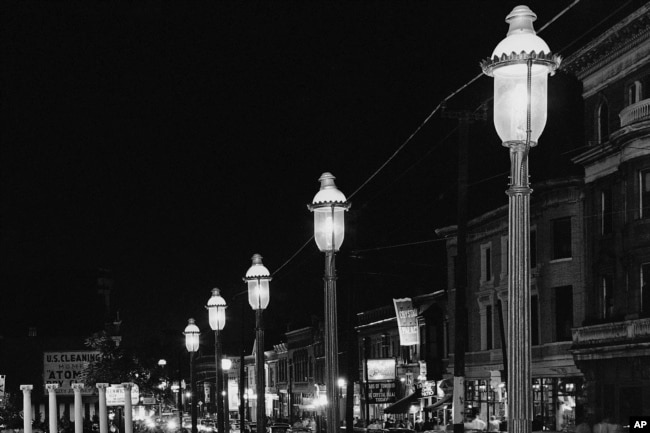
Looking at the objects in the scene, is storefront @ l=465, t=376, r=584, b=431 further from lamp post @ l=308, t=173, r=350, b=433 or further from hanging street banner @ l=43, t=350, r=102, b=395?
lamp post @ l=308, t=173, r=350, b=433

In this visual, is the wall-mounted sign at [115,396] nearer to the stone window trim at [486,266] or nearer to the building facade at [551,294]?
the building facade at [551,294]

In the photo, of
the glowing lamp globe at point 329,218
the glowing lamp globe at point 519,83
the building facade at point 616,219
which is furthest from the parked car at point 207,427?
the glowing lamp globe at point 519,83

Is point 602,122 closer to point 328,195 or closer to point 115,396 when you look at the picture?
point 115,396

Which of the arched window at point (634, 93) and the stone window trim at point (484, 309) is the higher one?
the arched window at point (634, 93)

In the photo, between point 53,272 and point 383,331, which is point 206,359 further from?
point 383,331

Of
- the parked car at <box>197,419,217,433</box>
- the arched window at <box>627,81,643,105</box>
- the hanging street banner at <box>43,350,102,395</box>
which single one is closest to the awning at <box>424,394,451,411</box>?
the parked car at <box>197,419,217,433</box>

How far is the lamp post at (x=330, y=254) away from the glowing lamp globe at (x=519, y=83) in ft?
25.7

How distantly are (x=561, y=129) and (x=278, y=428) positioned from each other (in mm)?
17775

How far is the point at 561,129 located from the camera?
49031 mm

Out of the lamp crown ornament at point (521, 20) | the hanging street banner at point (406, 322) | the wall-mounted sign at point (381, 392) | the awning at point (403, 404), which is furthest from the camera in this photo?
the hanging street banner at point (406, 322)

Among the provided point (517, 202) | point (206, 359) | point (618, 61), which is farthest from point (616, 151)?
point (206, 359)

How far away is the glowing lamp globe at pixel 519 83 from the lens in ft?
31.7

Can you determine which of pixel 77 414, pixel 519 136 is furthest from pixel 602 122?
pixel 519 136

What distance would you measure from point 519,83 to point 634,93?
30781mm
